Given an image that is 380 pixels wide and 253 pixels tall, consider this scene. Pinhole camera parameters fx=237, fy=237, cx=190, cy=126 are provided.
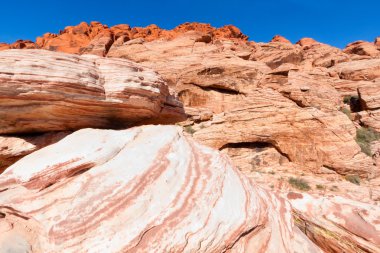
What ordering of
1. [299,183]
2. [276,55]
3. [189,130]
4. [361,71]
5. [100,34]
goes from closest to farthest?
[299,183]
[189,130]
[361,71]
[276,55]
[100,34]

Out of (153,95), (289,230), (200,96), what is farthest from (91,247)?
(200,96)

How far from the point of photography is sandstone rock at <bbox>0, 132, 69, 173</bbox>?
5723 mm

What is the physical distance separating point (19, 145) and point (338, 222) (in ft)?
24.0

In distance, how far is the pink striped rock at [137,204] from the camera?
9.34 feet

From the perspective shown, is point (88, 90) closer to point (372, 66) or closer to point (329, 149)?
point (329, 149)

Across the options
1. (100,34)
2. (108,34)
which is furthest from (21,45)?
(108,34)

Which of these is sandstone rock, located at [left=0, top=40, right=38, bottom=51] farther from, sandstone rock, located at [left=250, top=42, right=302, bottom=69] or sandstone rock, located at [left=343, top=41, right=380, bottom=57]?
sandstone rock, located at [left=343, top=41, right=380, bottom=57]

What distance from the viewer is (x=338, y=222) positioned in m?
4.54

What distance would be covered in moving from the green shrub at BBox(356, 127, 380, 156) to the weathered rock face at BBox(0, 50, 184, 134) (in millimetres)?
16016

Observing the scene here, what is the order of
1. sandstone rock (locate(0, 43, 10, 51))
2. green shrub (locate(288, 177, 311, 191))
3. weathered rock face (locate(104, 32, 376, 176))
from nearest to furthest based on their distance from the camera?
1. green shrub (locate(288, 177, 311, 191))
2. weathered rock face (locate(104, 32, 376, 176))
3. sandstone rock (locate(0, 43, 10, 51))

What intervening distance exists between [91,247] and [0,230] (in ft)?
4.28

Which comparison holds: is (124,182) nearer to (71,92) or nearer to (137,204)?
(137,204)

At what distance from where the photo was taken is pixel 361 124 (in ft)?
66.3

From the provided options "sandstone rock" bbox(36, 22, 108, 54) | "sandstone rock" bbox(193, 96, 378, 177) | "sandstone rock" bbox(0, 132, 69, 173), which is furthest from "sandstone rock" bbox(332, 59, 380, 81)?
"sandstone rock" bbox(36, 22, 108, 54)
